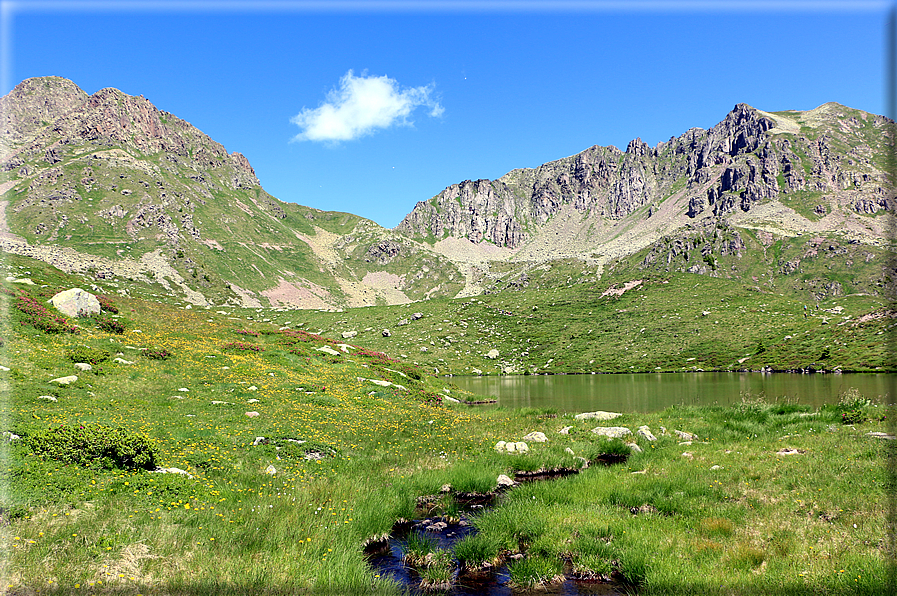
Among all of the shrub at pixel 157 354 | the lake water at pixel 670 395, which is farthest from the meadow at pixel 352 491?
the lake water at pixel 670 395

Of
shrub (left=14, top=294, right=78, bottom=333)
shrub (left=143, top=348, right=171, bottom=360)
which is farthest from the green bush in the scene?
shrub (left=14, top=294, right=78, bottom=333)

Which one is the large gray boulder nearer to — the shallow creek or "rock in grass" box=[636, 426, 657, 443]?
the shallow creek

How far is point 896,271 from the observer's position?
193500 mm

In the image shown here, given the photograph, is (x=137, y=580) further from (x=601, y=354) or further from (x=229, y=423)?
(x=601, y=354)

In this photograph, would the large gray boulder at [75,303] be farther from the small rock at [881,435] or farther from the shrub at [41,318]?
the small rock at [881,435]

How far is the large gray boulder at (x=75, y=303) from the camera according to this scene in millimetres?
30219

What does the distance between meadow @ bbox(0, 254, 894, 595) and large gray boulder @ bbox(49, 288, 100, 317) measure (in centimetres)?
411

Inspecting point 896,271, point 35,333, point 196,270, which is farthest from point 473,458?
point 896,271

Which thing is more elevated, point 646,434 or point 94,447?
point 94,447

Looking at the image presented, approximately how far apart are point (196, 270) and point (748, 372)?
216 meters

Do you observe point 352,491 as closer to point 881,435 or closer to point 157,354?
point 881,435

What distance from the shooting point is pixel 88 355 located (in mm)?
23516

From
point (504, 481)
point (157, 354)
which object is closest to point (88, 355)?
point (157, 354)

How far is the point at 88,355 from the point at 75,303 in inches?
424
